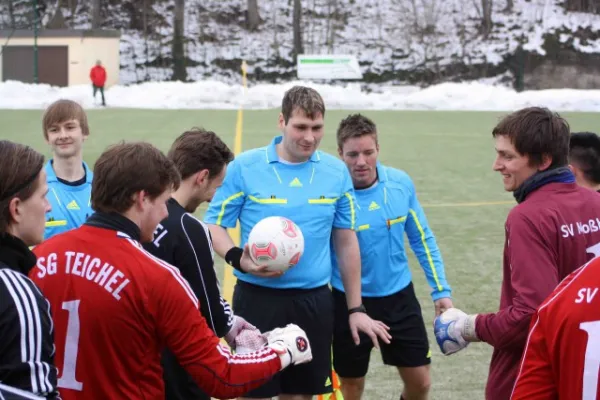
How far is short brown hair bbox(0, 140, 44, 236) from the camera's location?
2.59 metres

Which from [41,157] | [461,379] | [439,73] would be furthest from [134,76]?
[41,157]

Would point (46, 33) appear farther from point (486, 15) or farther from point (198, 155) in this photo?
point (198, 155)

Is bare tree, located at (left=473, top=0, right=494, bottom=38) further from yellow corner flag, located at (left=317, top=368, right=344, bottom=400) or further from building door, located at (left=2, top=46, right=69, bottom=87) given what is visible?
yellow corner flag, located at (left=317, top=368, right=344, bottom=400)

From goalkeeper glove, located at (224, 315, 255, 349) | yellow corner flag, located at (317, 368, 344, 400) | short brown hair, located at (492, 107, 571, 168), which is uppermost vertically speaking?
short brown hair, located at (492, 107, 571, 168)

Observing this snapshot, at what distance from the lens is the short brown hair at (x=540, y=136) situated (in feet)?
11.8

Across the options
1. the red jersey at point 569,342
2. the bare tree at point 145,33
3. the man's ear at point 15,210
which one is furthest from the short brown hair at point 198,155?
the bare tree at point 145,33

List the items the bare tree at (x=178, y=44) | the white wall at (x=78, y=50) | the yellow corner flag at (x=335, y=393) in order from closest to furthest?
the yellow corner flag at (x=335, y=393) → the white wall at (x=78, y=50) → the bare tree at (x=178, y=44)

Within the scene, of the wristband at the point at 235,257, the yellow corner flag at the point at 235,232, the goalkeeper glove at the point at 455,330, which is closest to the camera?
the goalkeeper glove at the point at 455,330

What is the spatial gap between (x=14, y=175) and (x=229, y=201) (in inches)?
97.2

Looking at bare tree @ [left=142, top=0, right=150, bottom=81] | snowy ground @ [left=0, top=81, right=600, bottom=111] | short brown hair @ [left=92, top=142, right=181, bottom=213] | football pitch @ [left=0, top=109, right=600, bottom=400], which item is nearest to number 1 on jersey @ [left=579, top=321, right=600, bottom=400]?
short brown hair @ [left=92, top=142, right=181, bottom=213]

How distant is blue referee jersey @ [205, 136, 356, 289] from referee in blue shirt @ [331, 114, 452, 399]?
0.46 metres

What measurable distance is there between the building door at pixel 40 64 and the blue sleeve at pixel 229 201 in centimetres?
3820

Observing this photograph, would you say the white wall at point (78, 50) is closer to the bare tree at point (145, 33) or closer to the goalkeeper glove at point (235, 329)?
the bare tree at point (145, 33)

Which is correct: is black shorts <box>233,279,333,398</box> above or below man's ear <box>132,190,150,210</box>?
below
